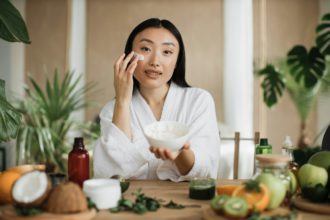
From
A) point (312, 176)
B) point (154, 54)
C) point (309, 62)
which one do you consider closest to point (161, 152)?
point (312, 176)

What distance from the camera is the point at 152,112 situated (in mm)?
2082

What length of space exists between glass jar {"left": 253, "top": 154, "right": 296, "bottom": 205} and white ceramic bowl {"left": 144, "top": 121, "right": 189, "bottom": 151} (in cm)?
27

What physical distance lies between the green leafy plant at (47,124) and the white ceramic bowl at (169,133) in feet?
9.72

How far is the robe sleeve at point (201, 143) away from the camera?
1.85 metres

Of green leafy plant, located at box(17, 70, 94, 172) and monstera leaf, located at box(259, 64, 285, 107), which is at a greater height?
monstera leaf, located at box(259, 64, 285, 107)

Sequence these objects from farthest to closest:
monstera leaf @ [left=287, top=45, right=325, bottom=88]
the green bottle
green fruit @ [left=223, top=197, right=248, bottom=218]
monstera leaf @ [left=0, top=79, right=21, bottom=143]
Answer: monstera leaf @ [left=287, top=45, right=325, bottom=88]
monstera leaf @ [left=0, top=79, right=21, bottom=143]
the green bottle
green fruit @ [left=223, top=197, right=248, bottom=218]

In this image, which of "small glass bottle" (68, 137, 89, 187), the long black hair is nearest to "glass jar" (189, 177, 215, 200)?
"small glass bottle" (68, 137, 89, 187)

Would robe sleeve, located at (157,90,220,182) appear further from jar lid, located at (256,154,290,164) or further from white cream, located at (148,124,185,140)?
jar lid, located at (256,154,290,164)

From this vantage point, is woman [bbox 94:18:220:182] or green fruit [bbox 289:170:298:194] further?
woman [bbox 94:18:220:182]

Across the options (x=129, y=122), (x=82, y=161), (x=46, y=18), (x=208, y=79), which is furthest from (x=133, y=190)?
(x=46, y=18)

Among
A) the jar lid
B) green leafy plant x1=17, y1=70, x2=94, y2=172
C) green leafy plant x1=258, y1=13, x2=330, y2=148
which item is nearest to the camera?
the jar lid

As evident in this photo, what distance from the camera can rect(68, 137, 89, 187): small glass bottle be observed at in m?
1.58

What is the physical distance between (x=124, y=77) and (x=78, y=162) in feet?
1.40

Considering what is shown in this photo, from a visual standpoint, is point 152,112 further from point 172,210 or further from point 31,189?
point 31,189
